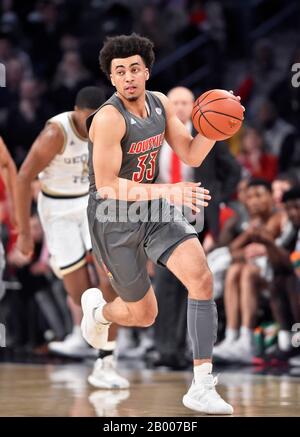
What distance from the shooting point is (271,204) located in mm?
8859

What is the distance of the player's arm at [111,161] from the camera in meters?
5.34

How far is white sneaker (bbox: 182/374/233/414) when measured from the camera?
5.45 meters

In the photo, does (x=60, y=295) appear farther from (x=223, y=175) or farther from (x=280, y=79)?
(x=280, y=79)

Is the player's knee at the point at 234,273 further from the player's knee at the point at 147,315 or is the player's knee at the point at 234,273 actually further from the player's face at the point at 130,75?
the player's face at the point at 130,75

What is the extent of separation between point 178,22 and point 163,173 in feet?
17.9

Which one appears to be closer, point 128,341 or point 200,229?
point 200,229

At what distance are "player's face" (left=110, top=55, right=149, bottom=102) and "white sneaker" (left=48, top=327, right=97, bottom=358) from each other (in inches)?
160

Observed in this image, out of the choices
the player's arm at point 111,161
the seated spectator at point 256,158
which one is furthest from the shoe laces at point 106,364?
the seated spectator at point 256,158

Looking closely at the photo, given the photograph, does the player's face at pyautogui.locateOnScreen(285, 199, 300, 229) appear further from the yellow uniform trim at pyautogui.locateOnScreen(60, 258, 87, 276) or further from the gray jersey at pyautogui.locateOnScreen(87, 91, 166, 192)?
the gray jersey at pyautogui.locateOnScreen(87, 91, 166, 192)

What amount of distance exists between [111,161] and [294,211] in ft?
11.5

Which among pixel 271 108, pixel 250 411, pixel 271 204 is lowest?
pixel 250 411

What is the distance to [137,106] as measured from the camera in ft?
18.8
